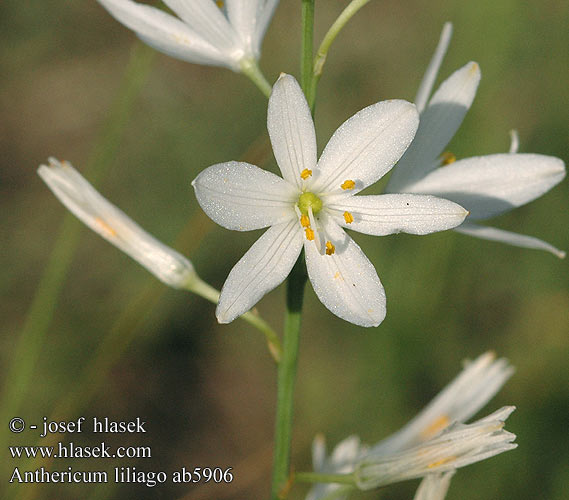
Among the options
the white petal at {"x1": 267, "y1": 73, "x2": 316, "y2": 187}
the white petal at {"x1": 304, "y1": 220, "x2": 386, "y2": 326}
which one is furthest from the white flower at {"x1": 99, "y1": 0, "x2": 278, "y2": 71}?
the white petal at {"x1": 304, "y1": 220, "x2": 386, "y2": 326}

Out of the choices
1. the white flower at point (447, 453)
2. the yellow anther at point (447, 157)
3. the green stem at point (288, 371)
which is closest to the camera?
the white flower at point (447, 453)

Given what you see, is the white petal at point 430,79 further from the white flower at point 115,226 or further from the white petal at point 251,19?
the white flower at point 115,226

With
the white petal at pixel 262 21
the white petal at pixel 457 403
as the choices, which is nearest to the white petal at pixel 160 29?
the white petal at pixel 262 21

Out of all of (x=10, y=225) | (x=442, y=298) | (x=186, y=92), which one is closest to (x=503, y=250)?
(x=442, y=298)

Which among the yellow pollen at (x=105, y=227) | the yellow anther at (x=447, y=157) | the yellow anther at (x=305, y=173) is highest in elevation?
the yellow anther at (x=447, y=157)

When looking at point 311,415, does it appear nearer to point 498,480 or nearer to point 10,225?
point 498,480

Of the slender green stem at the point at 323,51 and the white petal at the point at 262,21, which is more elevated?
the white petal at the point at 262,21
